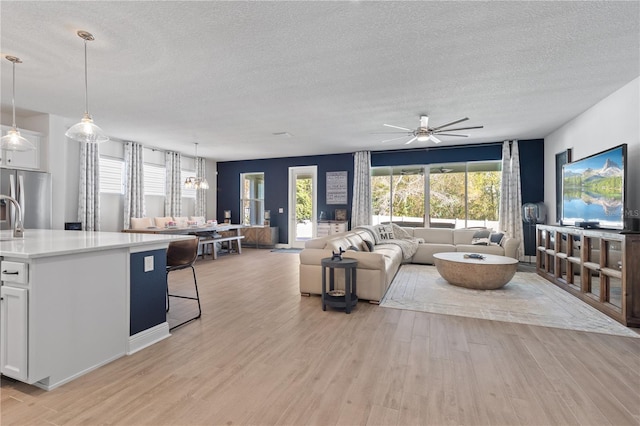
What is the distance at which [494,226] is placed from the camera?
7.16m

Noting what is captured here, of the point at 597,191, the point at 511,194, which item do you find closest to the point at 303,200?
the point at 511,194

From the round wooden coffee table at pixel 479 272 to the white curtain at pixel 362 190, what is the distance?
3622 mm

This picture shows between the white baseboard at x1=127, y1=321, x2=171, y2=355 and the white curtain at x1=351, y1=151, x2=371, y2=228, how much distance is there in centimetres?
593

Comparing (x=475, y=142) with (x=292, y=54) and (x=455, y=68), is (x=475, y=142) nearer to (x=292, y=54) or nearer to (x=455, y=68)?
(x=455, y=68)

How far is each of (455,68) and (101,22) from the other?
3.32 metres

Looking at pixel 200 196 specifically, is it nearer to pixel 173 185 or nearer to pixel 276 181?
pixel 173 185

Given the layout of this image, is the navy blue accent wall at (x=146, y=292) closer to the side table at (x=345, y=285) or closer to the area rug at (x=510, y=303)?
the side table at (x=345, y=285)

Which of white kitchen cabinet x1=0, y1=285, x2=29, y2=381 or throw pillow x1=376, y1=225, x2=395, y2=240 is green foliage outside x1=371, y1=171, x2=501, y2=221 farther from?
white kitchen cabinet x1=0, y1=285, x2=29, y2=381

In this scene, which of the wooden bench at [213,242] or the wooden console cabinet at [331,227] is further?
the wooden console cabinet at [331,227]

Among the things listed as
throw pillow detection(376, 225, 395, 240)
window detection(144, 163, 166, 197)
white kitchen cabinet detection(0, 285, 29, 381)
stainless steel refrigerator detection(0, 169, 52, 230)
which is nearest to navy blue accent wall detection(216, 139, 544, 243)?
throw pillow detection(376, 225, 395, 240)

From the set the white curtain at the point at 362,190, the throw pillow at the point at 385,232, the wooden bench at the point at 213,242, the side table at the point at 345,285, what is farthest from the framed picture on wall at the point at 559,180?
the wooden bench at the point at 213,242

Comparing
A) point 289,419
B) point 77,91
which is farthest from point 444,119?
point 77,91

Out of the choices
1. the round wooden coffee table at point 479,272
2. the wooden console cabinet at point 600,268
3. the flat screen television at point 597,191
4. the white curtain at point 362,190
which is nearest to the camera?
the wooden console cabinet at point 600,268

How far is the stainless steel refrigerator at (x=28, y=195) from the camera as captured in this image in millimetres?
4441
